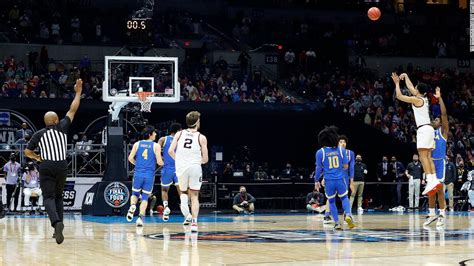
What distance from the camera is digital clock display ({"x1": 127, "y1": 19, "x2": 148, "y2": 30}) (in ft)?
89.3

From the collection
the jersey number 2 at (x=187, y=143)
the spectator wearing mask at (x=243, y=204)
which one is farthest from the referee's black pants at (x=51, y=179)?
the spectator wearing mask at (x=243, y=204)

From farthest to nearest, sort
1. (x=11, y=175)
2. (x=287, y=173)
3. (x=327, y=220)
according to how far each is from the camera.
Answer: (x=287, y=173)
(x=11, y=175)
(x=327, y=220)

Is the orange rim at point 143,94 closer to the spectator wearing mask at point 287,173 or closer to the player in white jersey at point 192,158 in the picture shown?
the player in white jersey at point 192,158

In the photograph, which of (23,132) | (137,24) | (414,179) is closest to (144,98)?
(137,24)

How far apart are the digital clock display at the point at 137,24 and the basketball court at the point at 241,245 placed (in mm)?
10346

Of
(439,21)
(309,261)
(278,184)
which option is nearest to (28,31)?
(278,184)

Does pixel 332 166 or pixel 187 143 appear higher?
pixel 187 143

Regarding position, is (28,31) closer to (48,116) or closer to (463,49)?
(463,49)

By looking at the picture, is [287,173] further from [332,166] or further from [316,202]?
[332,166]

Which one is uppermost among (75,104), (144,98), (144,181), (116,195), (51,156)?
(144,98)

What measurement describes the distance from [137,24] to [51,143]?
1476 centimetres

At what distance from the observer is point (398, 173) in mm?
33062

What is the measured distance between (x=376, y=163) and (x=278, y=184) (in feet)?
17.5

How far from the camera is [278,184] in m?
32.0
